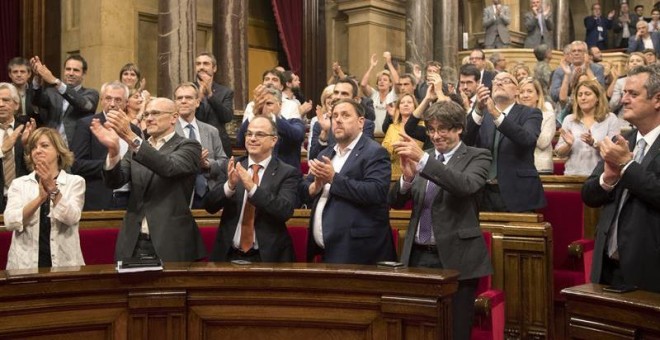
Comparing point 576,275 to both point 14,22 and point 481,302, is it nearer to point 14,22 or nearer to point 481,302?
point 481,302

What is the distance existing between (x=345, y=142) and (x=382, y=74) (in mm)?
3538

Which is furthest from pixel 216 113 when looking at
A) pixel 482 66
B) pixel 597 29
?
pixel 597 29

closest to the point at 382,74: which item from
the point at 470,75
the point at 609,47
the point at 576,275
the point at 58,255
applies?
the point at 470,75

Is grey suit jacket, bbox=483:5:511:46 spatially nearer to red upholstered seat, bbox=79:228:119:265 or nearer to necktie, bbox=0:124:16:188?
necktie, bbox=0:124:16:188

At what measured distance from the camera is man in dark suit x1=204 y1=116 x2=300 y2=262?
3.35 metres

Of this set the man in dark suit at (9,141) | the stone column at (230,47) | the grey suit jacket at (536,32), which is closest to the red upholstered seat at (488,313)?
the man in dark suit at (9,141)

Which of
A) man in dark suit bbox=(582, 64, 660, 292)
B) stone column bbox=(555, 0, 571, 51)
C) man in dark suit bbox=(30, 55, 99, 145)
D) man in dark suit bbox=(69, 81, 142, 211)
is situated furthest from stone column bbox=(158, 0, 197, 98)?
stone column bbox=(555, 0, 571, 51)

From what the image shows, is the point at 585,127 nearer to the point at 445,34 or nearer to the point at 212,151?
the point at 212,151

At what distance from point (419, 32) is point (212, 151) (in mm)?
6100

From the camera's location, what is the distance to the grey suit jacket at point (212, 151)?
4082 mm

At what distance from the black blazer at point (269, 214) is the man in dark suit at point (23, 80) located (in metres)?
2.37

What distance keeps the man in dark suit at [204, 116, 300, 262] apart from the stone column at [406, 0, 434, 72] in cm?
660

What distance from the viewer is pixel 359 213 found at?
3.30 metres

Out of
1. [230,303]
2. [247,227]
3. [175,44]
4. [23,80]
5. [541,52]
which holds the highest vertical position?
[541,52]
